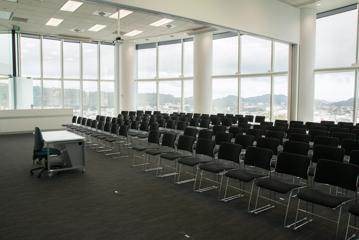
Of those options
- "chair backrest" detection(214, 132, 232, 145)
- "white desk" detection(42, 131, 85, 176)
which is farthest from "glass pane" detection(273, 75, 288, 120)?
"white desk" detection(42, 131, 85, 176)

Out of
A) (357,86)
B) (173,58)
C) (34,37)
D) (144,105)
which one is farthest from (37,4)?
(357,86)

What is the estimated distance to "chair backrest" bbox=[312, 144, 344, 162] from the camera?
4.73 meters

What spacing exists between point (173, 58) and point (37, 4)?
7.57m

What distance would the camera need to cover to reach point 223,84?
13.9m

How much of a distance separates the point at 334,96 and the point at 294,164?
7713 millimetres

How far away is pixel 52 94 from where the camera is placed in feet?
49.5

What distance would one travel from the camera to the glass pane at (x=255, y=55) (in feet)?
40.1

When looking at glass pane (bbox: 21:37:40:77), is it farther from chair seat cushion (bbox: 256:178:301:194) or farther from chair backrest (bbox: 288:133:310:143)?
chair seat cushion (bbox: 256:178:301:194)

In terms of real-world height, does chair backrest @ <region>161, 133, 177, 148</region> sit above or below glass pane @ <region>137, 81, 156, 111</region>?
below

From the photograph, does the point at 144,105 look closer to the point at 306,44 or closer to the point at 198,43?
the point at 198,43

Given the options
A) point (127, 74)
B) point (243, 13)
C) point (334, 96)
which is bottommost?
point (334, 96)

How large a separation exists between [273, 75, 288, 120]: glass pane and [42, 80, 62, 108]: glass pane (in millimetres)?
10930

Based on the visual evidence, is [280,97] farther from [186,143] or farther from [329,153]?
[329,153]

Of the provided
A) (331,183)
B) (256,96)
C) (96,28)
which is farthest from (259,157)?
(96,28)
